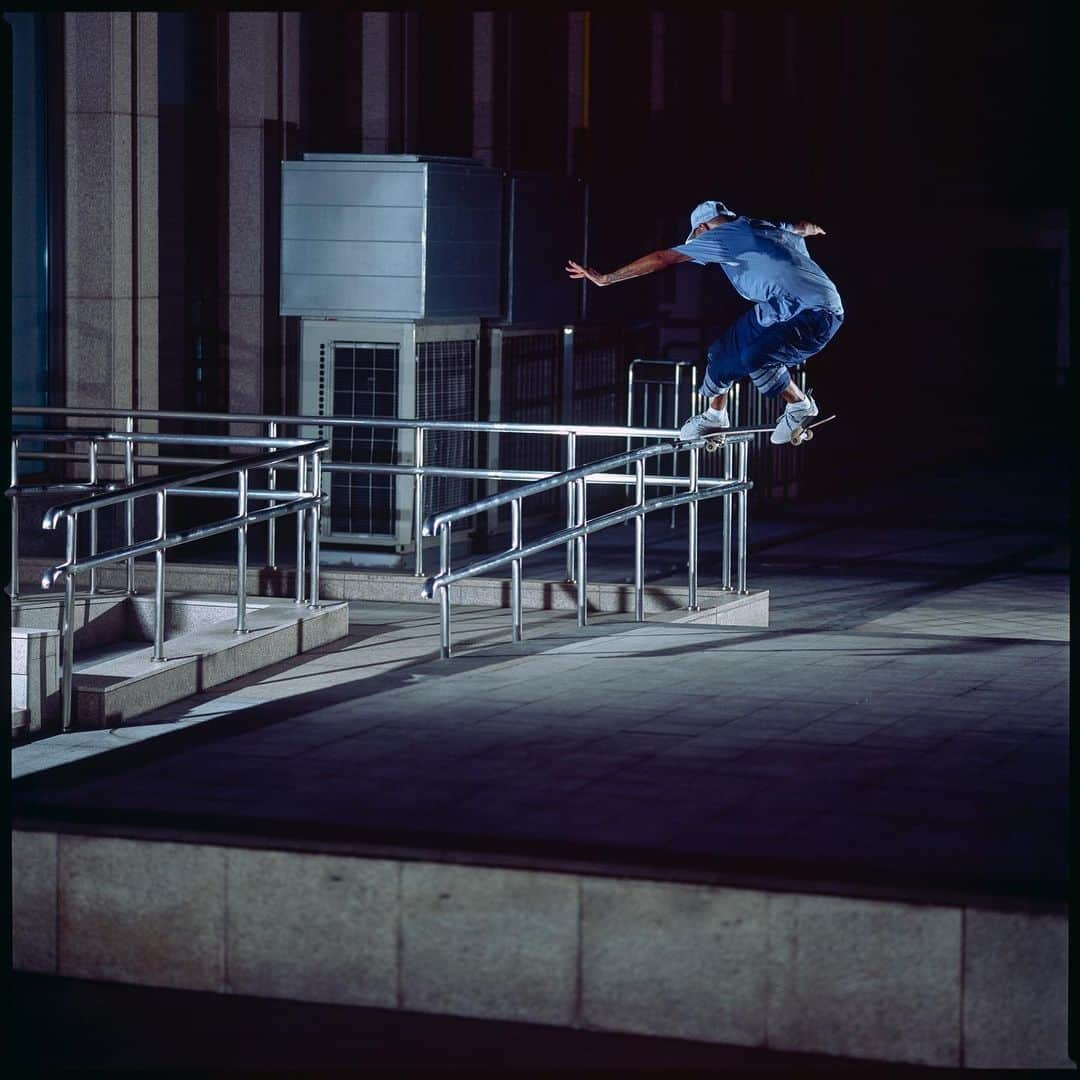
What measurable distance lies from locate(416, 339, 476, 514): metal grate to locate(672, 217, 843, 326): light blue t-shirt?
17.1ft

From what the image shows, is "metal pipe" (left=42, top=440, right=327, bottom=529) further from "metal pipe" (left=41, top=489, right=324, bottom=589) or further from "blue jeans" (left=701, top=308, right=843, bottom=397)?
"blue jeans" (left=701, top=308, right=843, bottom=397)

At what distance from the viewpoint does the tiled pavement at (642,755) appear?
6555mm

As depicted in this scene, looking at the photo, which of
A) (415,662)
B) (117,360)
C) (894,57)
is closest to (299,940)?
(415,662)

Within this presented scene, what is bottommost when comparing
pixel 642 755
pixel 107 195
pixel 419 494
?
pixel 642 755

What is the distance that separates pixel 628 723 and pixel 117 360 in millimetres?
8471

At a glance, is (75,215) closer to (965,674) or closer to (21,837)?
(965,674)

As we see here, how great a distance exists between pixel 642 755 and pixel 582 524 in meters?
3.88

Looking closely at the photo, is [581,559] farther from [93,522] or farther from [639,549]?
Result: [93,522]

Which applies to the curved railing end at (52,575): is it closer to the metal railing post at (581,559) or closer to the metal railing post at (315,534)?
the metal railing post at (315,534)

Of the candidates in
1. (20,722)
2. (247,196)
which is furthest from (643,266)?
(247,196)

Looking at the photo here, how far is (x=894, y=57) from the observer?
3272cm

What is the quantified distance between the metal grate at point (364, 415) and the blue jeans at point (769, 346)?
4594 millimetres

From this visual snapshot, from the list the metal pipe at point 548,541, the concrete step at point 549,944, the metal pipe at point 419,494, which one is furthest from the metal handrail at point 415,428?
the concrete step at point 549,944

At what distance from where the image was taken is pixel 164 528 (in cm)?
1166
